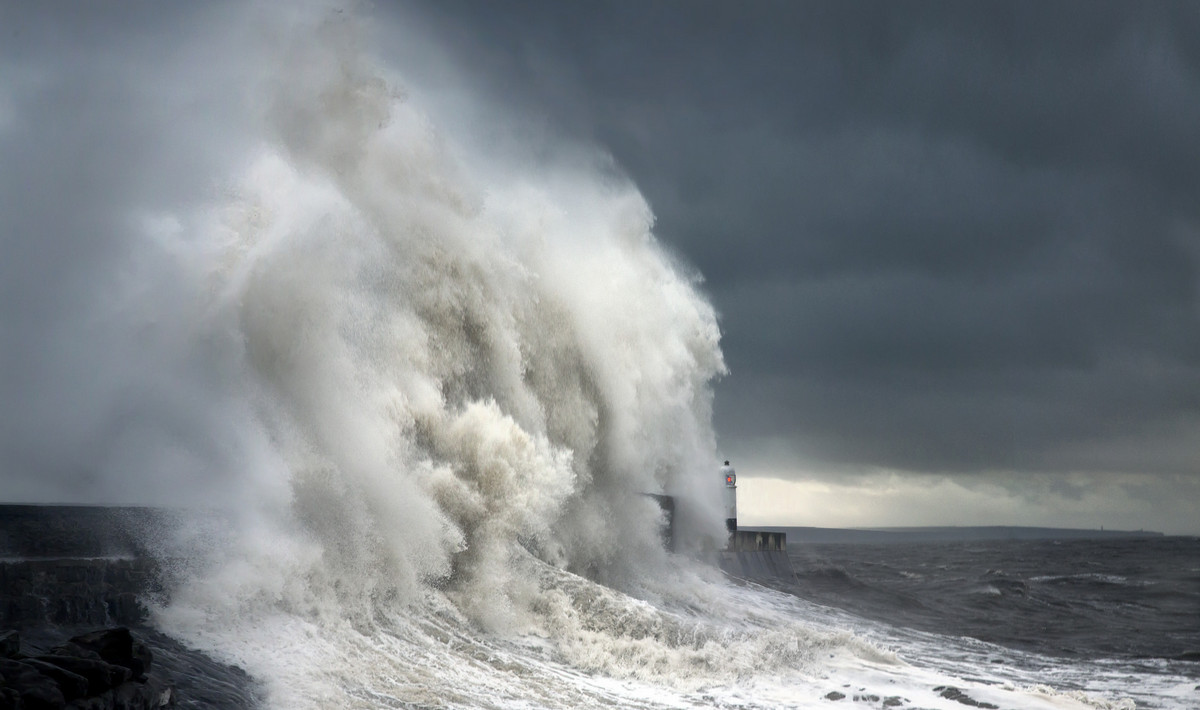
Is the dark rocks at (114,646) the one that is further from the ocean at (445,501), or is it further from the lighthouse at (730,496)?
the lighthouse at (730,496)

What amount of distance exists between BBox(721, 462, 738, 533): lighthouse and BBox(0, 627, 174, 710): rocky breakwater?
1830cm

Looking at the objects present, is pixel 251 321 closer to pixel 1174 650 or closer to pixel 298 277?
pixel 298 277

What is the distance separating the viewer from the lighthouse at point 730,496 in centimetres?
2345

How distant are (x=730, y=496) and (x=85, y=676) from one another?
19370 millimetres

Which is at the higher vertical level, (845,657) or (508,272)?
(508,272)

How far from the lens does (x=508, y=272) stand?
14.7 meters

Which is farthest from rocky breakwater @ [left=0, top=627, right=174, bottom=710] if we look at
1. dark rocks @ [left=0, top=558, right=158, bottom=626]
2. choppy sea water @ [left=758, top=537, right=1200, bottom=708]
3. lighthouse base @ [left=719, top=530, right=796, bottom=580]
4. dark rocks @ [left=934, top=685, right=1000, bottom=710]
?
lighthouse base @ [left=719, top=530, right=796, bottom=580]

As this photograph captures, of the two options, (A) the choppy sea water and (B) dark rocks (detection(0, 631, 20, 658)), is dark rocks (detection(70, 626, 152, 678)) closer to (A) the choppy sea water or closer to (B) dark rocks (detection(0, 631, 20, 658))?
(B) dark rocks (detection(0, 631, 20, 658))

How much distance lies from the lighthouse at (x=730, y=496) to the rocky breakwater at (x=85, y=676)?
1830 cm

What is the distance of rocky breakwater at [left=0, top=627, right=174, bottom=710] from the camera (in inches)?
192

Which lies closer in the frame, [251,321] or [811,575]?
[251,321]

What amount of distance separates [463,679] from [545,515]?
14.9ft

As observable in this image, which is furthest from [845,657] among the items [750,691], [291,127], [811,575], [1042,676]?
[811,575]

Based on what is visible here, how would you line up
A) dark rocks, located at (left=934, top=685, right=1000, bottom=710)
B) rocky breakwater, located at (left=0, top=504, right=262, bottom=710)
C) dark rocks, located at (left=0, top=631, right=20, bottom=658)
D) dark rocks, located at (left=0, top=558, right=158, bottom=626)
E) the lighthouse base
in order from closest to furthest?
1. rocky breakwater, located at (left=0, top=504, right=262, bottom=710)
2. dark rocks, located at (left=0, top=631, right=20, bottom=658)
3. dark rocks, located at (left=0, top=558, right=158, bottom=626)
4. dark rocks, located at (left=934, top=685, right=1000, bottom=710)
5. the lighthouse base
